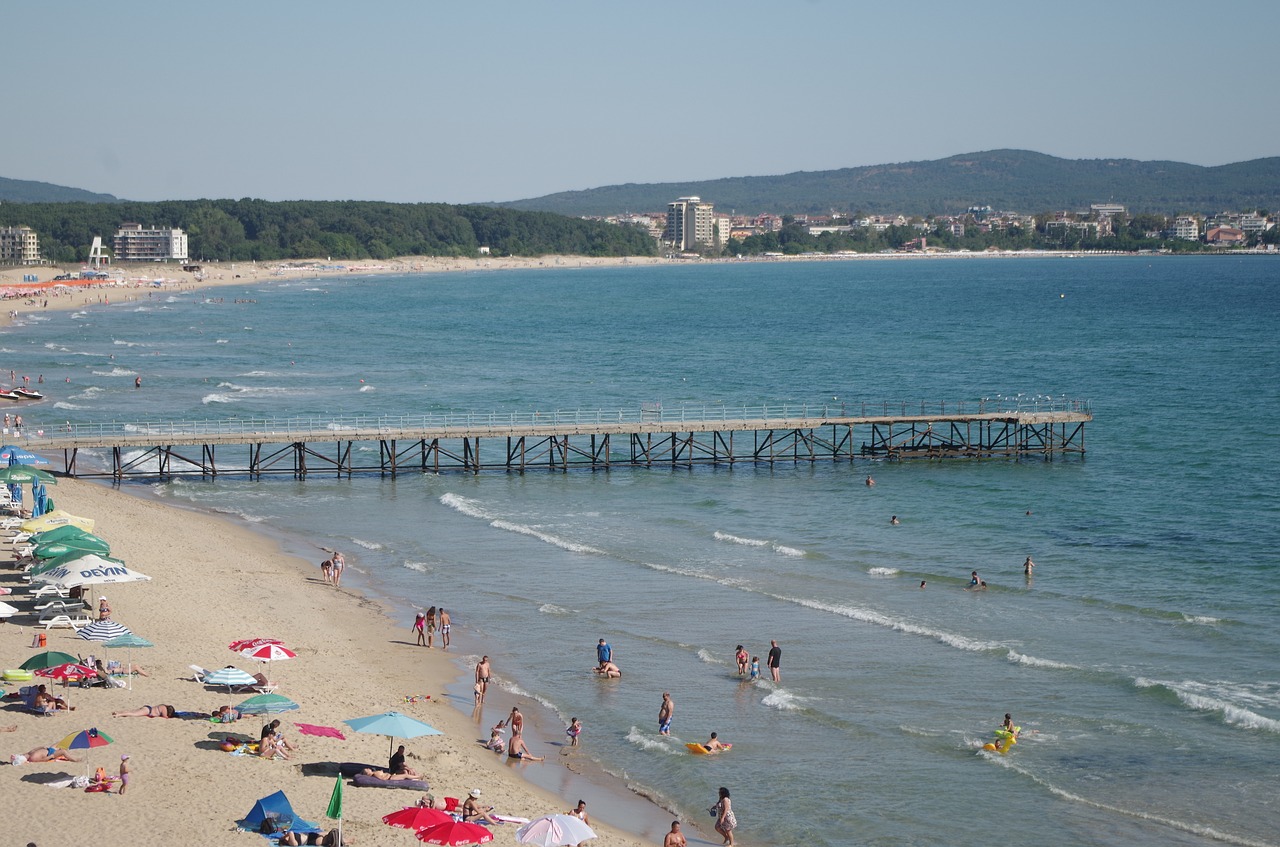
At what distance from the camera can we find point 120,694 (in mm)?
23859

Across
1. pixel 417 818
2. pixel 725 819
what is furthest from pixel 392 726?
pixel 725 819

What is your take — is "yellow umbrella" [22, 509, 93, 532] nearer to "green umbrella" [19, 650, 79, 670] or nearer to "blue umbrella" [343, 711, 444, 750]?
"green umbrella" [19, 650, 79, 670]

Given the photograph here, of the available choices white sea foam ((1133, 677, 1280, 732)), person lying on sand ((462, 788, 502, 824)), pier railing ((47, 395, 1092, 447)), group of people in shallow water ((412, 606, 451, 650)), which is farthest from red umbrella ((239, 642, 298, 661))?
pier railing ((47, 395, 1092, 447))

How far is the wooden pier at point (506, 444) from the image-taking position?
49094mm

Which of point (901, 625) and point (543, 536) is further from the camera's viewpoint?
point (543, 536)

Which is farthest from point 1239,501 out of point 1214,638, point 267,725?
point 267,725

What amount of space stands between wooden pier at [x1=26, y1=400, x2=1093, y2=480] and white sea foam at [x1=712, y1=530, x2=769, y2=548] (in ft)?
36.7

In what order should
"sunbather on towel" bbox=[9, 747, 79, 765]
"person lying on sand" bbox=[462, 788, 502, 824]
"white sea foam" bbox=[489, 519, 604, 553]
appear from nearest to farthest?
1. "person lying on sand" bbox=[462, 788, 502, 824]
2. "sunbather on towel" bbox=[9, 747, 79, 765]
3. "white sea foam" bbox=[489, 519, 604, 553]

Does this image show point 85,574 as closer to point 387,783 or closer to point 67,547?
point 67,547

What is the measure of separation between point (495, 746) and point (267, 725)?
3871 millimetres

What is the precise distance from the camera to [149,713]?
22.7m

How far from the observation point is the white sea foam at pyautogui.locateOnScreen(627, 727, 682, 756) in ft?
77.3

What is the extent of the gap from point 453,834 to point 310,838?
76.0 inches

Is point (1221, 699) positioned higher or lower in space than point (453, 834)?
lower
